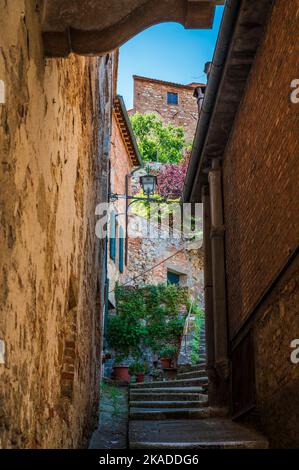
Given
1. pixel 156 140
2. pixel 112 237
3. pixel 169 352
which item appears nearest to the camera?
pixel 169 352

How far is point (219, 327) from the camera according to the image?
8.23 meters

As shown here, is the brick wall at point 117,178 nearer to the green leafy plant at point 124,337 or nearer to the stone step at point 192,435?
the green leafy plant at point 124,337

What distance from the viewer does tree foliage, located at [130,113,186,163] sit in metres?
31.3

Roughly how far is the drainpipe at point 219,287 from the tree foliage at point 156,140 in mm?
22122

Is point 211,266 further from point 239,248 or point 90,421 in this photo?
point 90,421

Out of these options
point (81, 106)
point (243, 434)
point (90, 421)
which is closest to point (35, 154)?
point (81, 106)

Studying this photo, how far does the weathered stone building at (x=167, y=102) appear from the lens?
35406mm

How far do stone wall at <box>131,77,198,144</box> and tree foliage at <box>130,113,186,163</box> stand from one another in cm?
190

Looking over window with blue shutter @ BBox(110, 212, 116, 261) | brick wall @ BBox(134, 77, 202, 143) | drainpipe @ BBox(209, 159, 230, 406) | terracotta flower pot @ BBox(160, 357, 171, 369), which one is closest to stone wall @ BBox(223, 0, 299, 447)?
drainpipe @ BBox(209, 159, 230, 406)

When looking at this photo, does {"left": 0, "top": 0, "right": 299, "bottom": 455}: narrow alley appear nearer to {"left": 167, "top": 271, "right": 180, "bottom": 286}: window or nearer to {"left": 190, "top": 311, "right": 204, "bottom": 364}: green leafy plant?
{"left": 190, "top": 311, "right": 204, "bottom": 364}: green leafy plant

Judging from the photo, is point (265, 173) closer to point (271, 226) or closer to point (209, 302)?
point (271, 226)

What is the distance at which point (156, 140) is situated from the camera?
105 ft

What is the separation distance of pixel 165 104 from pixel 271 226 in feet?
103

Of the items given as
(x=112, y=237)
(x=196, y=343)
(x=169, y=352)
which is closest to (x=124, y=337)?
(x=169, y=352)
